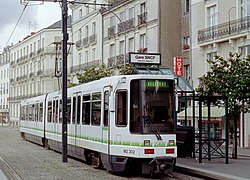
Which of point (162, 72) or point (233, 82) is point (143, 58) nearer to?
point (162, 72)

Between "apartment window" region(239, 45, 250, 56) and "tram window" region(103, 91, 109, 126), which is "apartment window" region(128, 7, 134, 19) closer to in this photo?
"apartment window" region(239, 45, 250, 56)

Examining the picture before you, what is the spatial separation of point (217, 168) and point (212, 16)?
743 inches

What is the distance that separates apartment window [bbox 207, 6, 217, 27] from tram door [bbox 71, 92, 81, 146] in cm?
1571

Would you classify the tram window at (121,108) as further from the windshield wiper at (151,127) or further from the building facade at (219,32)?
the building facade at (219,32)

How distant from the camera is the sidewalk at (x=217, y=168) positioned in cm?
1590

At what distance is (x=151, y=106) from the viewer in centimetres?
1616

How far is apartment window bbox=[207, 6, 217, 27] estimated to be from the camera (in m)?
34.6

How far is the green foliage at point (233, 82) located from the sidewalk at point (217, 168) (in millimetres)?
2420

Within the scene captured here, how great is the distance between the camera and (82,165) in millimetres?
20281

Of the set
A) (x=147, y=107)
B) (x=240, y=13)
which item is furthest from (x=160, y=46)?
(x=147, y=107)

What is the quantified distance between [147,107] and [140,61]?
489cm

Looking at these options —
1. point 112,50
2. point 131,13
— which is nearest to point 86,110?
point 131,13

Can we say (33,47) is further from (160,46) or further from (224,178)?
(224,178)

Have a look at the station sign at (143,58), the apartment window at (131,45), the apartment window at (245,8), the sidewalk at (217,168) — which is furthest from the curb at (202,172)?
the apartment window at (131,45)
